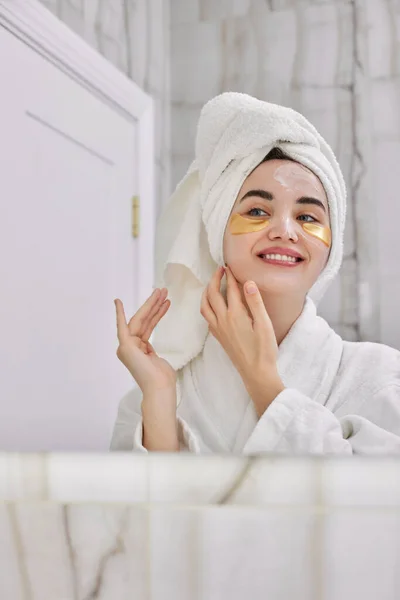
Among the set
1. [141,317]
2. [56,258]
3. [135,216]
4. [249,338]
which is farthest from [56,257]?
[249,338]

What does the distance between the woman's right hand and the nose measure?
0.13 meters

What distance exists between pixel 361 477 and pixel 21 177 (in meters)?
0.76

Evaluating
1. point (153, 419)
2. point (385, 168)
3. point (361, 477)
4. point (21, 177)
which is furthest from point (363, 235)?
point (361, 477)

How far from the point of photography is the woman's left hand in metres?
0.51

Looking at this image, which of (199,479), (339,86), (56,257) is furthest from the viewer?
(339,86)

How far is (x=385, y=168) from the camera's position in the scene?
121cm

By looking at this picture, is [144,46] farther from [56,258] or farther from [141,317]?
[141,317]

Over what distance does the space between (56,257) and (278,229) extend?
1.75ft

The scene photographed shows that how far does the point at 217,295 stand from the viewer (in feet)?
1.84

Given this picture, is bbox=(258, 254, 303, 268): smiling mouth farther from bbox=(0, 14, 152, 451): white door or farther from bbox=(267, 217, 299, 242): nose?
bbox=(0, 14, 152, 451): white door

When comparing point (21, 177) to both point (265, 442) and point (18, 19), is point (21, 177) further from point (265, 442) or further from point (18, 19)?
point (265, 442)

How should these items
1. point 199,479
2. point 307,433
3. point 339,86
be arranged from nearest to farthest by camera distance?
point 199,479
point 307,433
point 339,86

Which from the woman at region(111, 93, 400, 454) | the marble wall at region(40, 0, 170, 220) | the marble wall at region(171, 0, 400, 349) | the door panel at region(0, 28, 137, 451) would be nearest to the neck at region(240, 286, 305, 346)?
the woman at region(111, 93, 400, 454)

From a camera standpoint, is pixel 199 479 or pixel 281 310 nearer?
pixel 199 479
